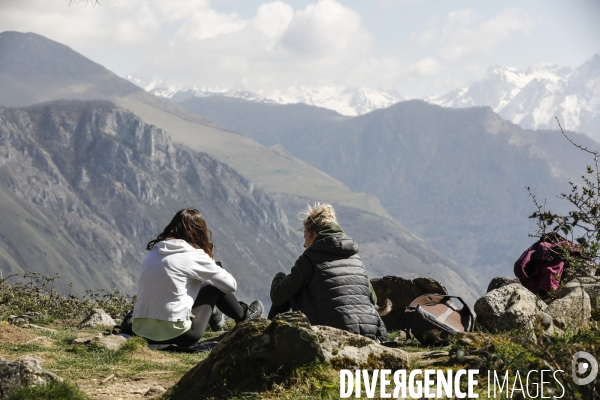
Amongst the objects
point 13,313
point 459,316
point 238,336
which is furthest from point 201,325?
point 13,313

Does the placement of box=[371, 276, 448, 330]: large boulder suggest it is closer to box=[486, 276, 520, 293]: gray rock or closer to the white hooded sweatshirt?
box=[486, 276, 520, 293]: gray rock

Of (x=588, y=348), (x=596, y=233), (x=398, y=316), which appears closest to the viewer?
(x=588, y=348)

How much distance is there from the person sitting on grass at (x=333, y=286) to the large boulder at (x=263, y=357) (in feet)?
7.95

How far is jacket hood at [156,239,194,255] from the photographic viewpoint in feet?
32.1

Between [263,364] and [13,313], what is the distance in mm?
10693

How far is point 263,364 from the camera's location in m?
6.99

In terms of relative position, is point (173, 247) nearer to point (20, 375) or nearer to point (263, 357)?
point (20, 375)

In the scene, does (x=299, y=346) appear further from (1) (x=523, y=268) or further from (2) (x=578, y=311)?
(1) (x=523, y=268)

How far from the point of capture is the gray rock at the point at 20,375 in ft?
23.7

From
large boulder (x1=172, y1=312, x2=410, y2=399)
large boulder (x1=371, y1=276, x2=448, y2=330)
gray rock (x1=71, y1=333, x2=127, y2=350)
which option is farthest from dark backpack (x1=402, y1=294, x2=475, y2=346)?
gray rock (x1=71, y1=333, x2=127, y2=350)

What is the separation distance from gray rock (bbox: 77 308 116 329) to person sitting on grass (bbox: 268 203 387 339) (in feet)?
20.8

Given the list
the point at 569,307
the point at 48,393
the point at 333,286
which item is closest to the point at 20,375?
the point at 48,393

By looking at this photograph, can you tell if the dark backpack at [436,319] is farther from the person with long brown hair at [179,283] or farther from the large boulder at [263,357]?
the large boulder at [263,357]

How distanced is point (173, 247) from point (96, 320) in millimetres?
6329
